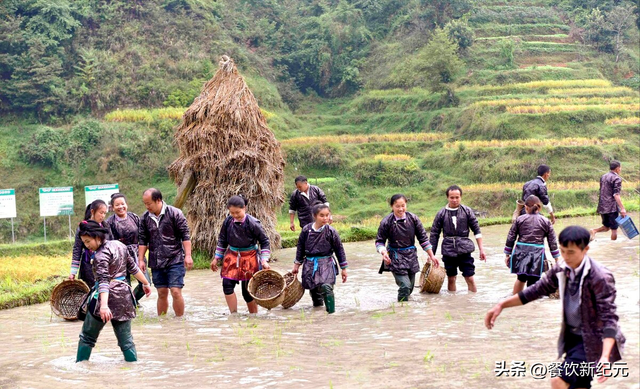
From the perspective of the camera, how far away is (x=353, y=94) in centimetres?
5731

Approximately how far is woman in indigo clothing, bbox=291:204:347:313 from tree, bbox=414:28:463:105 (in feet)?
124

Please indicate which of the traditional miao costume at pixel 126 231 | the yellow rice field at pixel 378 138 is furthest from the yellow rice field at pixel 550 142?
the traditional miao costume at pixel 126 231

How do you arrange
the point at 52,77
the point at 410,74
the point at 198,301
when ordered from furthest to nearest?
the point at 410,74 < the point at 52,77 < the point at 198,301

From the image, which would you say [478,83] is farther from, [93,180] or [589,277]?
[589,277]

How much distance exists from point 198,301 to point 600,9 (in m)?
52.0

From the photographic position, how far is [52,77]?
1747 inches

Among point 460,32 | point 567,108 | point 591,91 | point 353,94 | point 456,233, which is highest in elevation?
point 460,32

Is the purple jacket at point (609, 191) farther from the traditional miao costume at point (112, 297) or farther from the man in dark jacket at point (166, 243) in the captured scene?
the traditional miao costume at point (112, 297)

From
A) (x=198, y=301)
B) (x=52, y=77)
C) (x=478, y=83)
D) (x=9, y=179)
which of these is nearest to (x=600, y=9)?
(x=478, y=83)

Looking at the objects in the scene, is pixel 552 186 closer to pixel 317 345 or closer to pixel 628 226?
pixel 628 226

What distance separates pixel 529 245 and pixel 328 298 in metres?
2.83

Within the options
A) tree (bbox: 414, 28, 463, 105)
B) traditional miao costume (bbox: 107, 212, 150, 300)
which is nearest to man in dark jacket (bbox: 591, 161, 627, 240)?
traditional miao costume (bbox: 107, 212, 150, 300)

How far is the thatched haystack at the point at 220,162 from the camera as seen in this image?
639 inches

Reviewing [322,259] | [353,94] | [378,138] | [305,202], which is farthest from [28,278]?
[353,94]
